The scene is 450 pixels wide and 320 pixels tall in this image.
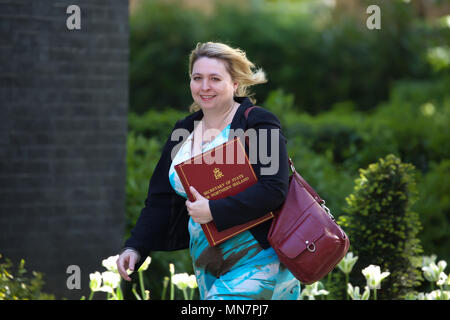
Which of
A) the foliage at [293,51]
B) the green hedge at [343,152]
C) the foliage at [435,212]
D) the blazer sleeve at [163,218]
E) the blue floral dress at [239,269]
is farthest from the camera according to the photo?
the foliage at [293,51]

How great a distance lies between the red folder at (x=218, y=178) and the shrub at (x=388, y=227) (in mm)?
1894

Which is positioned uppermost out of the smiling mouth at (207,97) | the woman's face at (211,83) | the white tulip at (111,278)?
the woman's face at (211,83)

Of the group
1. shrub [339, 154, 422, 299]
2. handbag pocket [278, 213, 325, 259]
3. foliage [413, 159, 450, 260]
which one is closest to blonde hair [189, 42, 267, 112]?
handbag pocket [278, 213, 325, 259]

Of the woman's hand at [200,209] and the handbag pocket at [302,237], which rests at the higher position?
the woman's hand at [200,209]

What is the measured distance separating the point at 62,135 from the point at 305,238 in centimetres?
287

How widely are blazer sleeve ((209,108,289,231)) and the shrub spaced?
A: 1.89m

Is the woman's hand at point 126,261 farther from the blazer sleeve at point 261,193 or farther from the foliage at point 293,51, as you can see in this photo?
the foliage at point 293,51

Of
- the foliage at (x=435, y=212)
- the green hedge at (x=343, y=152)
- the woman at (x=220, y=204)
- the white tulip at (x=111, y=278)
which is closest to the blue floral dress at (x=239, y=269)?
the woman at (x=220, y=204)

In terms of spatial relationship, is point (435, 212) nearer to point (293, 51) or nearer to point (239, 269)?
point (239, 269)

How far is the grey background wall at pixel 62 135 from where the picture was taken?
5.06m

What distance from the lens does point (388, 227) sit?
4.54 meters

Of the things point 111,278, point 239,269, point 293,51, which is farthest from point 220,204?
point 293,51

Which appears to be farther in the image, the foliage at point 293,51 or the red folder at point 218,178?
the foliage at point 293,51
